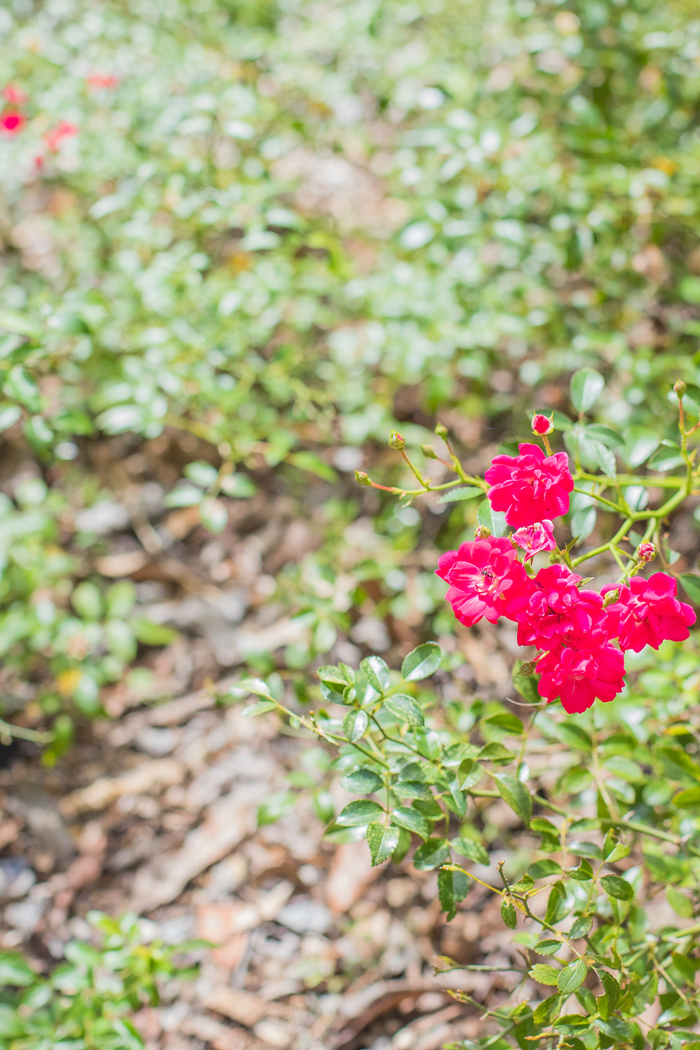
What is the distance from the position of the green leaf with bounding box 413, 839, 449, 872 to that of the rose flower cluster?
0.98 ft

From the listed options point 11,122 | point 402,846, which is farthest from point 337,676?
point 11,122

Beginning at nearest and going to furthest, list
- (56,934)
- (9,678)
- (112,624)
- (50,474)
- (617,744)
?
(617,744) < (56,934) < (112,624) < (9,678) < (50,474)

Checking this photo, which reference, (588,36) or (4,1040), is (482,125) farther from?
(4,1040)

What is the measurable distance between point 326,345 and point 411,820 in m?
1.74

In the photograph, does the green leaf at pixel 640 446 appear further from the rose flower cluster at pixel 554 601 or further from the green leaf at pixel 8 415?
the green leaf at pixel 8 415

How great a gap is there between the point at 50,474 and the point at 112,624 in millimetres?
764

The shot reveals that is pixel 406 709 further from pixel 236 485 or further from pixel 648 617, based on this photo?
pixel 236 485

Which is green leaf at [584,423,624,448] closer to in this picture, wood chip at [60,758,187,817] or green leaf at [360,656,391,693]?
green leaf at [360,656,391,693]

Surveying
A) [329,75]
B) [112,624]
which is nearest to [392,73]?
[329,75]

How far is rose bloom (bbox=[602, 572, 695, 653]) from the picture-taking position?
2.50 feet

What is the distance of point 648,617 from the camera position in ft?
2.52

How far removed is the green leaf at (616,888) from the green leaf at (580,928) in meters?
0.05

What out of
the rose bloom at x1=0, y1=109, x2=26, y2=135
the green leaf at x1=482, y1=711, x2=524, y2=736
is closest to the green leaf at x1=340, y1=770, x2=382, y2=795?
the green leaf at x1=482, y1=711, x2=524, y2=736

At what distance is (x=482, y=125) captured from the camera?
1.83 meters
